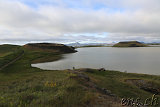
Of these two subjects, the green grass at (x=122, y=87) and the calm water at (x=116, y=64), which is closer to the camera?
the green grass at (x=122, y=87)

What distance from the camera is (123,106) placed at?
7.79 meters

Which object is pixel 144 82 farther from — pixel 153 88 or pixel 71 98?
pixel 71 98

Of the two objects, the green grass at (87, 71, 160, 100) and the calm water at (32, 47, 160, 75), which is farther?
the calm water at (32, 47, 160, 75)

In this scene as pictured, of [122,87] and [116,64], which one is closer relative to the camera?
[122,87]

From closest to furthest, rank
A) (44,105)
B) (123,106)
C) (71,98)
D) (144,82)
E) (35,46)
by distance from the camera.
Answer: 1. (44,105)
2. (123,106)
3. (71,98)
4. (144,82)
5. (35,46)

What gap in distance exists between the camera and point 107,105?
25.9 ft

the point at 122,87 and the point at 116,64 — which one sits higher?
the point at 122,87

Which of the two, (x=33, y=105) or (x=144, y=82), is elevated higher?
(x=33, y=105)

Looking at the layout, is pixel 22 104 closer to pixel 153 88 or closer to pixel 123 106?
pixel 123 106

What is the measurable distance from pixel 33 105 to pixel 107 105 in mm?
5511

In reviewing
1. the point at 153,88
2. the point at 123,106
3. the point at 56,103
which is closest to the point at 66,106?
the point at 56,103

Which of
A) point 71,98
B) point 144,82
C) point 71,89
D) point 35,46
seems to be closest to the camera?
point 71,98

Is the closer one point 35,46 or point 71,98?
point 71,98

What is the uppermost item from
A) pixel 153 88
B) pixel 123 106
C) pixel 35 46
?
pixel 35 46
